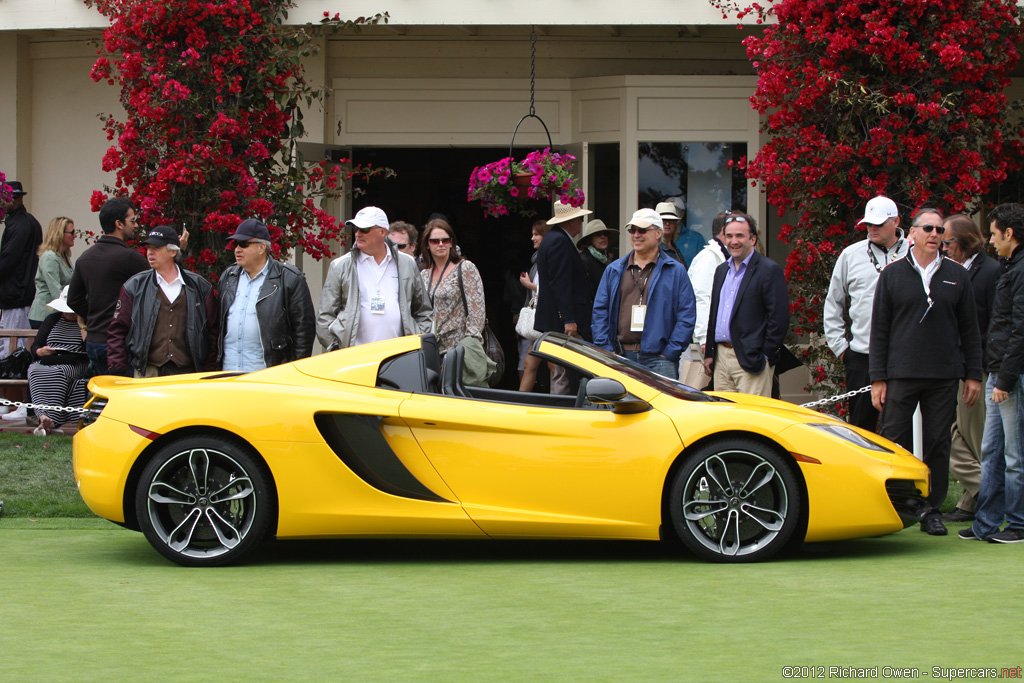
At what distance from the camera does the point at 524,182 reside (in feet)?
38.4

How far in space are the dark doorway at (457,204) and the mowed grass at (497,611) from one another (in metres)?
8.32

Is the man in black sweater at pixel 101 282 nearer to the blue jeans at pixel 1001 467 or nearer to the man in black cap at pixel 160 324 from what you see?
the man in black cap at pixel 160 324

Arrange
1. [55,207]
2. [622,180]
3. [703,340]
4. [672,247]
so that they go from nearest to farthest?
[703,340], [672,247], [622,180], [55,207]

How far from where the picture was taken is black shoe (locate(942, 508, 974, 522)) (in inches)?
314

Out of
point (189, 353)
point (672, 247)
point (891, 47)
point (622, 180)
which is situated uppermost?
point (891, 47)

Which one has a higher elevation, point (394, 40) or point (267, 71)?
point (394, 40)

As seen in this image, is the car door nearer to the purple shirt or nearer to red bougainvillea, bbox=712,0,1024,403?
the purple shirt

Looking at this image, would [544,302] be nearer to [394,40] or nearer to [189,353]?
[189,353]

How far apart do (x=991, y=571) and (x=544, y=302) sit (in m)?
4.63

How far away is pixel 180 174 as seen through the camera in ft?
36.5

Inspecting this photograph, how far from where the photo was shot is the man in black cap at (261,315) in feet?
27.5

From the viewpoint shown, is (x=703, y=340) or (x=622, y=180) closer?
(x=703, y=340)

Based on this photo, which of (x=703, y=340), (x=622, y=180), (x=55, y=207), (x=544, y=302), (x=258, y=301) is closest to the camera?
(x=258, y=301)

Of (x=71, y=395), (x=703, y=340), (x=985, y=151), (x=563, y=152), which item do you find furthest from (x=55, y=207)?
(x=985, y=151)
